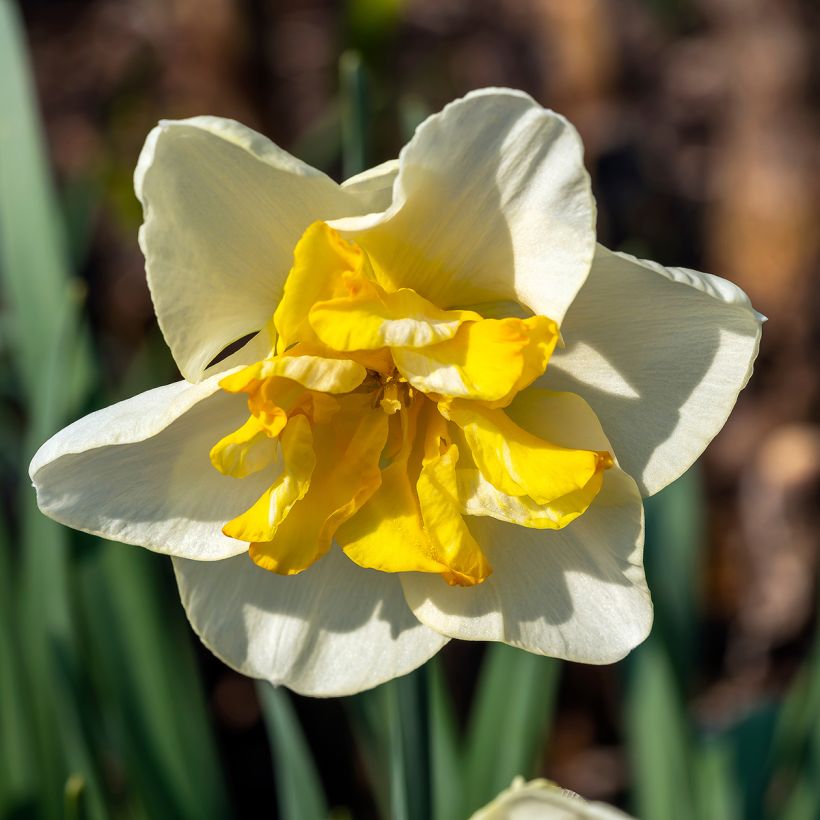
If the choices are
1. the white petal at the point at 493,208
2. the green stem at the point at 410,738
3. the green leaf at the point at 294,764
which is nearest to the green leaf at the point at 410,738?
the green stem at the point at 410,738

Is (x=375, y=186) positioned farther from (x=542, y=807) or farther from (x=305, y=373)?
(x=542, y=807)

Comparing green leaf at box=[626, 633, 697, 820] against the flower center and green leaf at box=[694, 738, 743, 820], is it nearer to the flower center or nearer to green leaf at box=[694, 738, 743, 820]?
green leaf at box=[694, 738, 743, 820]

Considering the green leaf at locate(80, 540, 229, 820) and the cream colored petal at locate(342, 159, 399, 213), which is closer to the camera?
the cream colored petal at locate(342, 159, 399, 213)

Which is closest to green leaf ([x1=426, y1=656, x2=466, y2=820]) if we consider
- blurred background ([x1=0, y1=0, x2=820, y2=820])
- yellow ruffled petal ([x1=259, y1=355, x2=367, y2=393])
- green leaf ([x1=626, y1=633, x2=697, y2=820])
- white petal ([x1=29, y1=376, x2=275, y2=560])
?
blurred background ([x1=0, y1=0, x2=820, y2=820])

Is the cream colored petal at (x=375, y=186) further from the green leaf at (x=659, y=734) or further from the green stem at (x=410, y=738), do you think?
the green leaf at (x=659, y=734)

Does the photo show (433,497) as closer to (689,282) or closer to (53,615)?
(689,282)

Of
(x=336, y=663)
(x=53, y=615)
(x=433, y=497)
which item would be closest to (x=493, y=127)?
(x=433, y=497)
